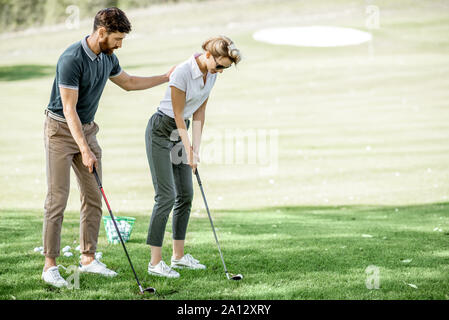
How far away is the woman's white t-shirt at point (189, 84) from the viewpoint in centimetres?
459

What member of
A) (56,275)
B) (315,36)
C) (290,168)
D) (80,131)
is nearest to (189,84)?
(80,131)

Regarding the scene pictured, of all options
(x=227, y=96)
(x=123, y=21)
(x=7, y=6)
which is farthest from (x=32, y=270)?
(x=7, y=6)

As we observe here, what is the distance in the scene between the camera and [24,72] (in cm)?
2939

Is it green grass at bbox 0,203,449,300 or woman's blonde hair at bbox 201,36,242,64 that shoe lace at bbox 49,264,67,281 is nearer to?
green grass at bbox 0,203,449,300

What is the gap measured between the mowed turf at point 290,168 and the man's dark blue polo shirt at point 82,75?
1354 millimetres

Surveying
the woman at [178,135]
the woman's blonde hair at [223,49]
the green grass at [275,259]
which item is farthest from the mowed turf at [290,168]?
the woman's blonde hair at [223,49]

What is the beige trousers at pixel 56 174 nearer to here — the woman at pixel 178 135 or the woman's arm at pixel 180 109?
the woman at pixel 178 135

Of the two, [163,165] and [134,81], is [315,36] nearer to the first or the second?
[134,81]

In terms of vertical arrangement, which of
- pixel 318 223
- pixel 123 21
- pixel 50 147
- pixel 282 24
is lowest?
pixel 318 223

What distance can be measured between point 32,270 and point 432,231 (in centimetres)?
437

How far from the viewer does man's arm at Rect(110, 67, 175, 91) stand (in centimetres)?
511

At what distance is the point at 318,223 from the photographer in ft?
25.2

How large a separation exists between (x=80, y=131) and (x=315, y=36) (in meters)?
28.1
